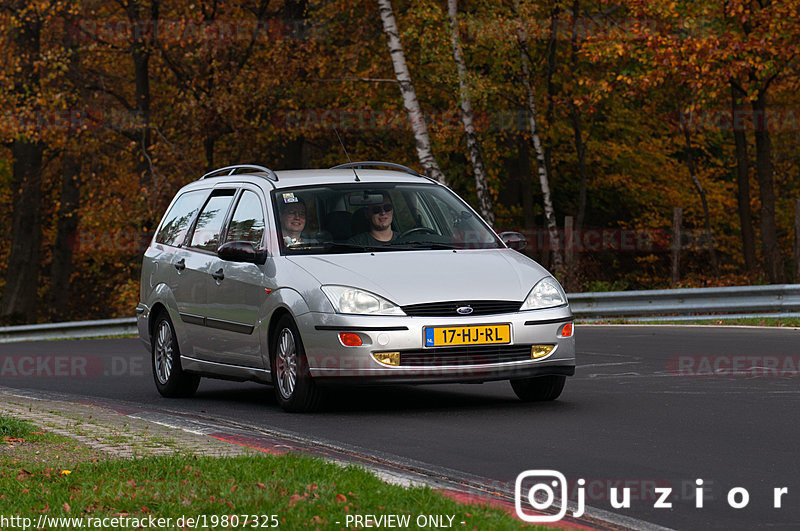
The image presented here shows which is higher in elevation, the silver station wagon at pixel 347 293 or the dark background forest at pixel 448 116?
the dark background forest at pixel 448 116

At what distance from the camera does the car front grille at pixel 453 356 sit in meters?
9.93

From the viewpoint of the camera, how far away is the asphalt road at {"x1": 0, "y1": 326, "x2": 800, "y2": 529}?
6.99m

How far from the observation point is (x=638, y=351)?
1562cm

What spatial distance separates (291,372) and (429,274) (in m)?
1.32

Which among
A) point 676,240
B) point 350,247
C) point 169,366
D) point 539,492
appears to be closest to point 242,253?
point 350,247

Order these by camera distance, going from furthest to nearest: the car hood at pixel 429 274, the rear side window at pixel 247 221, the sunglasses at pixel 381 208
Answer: the rear side window at pixel 247 221
the sunglasses at pixel 381 208
the car hood at pixel 429 274

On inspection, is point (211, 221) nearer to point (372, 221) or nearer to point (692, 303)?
point (372, 221)

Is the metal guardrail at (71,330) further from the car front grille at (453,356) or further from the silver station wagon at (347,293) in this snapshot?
the car front grille at (453,356)

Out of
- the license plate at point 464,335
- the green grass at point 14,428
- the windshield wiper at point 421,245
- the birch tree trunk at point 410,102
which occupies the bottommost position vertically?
the green grass at point 14,428

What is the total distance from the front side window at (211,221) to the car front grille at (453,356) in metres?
2.83

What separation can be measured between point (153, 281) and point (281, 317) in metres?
3.07

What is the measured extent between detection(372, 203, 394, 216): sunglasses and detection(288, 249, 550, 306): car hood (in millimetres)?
649

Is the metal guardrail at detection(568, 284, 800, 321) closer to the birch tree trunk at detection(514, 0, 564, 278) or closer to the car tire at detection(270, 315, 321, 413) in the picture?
the birch tree trunk at detection(514, 0, 564, 278)

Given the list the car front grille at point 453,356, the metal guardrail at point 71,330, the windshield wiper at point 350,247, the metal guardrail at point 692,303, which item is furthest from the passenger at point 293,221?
the metal guardrail at point 71,330
